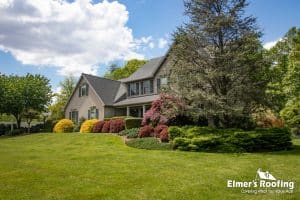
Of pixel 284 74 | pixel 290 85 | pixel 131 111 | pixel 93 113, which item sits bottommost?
pixel 93 113

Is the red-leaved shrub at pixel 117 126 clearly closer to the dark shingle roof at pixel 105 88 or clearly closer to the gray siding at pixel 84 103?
the gray siding at pixel 84 103

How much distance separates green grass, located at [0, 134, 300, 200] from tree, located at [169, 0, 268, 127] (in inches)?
236

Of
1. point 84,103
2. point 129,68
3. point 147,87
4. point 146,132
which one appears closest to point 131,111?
point 147,87

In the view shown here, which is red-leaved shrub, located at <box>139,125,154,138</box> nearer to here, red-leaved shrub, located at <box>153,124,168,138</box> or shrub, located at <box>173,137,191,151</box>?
red-leaved shrub, located at <box>153,124,168,138</box>

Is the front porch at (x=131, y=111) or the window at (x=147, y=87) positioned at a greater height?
the window at (x=147, y=87)

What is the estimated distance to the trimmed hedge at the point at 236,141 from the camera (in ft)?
62.4

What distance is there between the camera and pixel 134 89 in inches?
1518

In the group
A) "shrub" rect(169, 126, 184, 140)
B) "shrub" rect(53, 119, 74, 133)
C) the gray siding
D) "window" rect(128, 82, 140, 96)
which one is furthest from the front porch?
"shrub" rect(169, 126, 184, 140)

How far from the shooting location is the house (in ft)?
117

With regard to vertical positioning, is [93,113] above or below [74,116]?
above

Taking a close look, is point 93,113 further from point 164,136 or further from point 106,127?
point 164,136

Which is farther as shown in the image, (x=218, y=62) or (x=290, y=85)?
(x=290, y=85)
